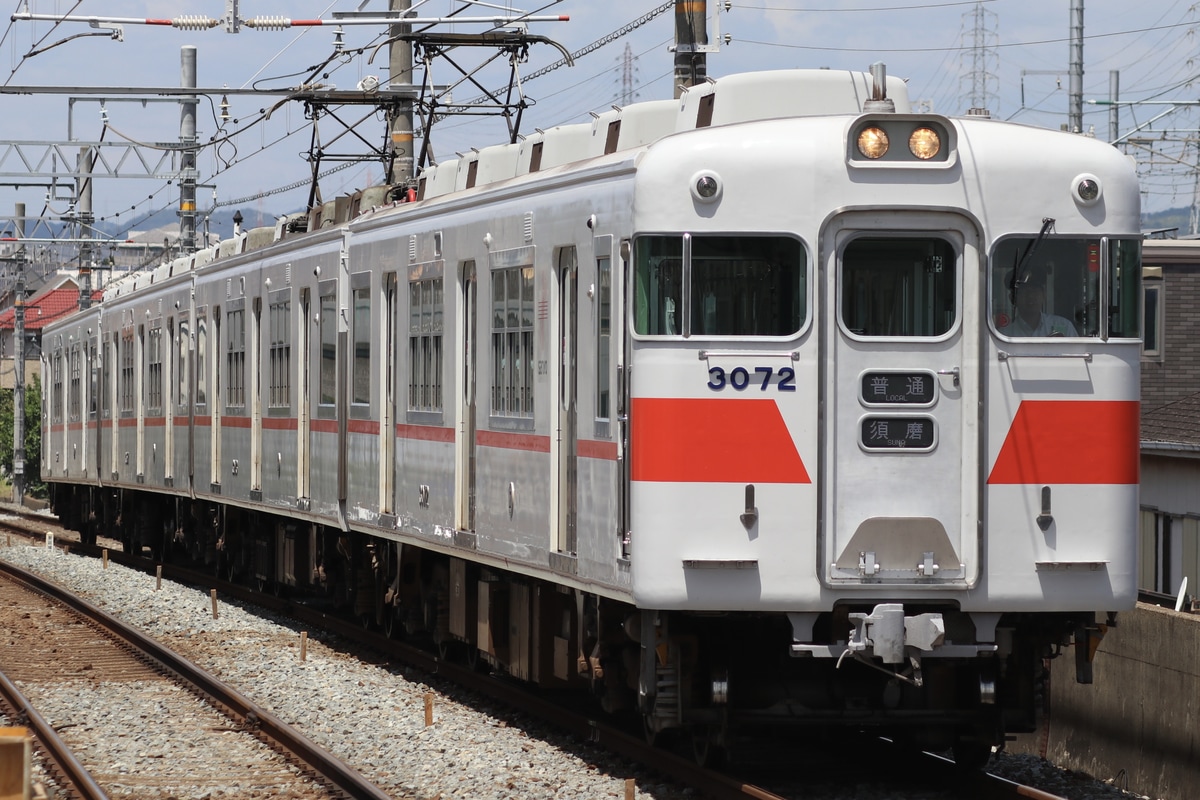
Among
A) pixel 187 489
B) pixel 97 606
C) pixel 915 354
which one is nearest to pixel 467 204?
pixel 915 354

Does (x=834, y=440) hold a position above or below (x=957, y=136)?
below

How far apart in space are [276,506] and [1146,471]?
799 cm

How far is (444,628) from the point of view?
502 inches

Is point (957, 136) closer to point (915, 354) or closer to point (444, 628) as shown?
point (915, 354)

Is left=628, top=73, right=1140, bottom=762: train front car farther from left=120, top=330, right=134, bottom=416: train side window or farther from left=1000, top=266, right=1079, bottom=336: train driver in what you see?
left=120, top=330, right=134, bottom=416: train side window

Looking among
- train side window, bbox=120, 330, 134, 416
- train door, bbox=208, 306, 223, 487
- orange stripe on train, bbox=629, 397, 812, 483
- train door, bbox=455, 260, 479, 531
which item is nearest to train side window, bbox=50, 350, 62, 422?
train side window, bbox=120, 330, 134, 416

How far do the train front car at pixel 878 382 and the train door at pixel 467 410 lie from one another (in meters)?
2.98

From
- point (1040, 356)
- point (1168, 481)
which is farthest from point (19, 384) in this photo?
point (1040, 356)

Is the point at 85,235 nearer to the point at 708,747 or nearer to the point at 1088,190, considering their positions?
the point at 708,747

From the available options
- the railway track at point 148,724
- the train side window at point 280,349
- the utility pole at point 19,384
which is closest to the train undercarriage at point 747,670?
the railway track at point 148,724

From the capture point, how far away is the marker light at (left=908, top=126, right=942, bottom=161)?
8.39 m

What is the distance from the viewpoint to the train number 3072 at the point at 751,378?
8.31 meters

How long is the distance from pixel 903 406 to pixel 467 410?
12.2 feet

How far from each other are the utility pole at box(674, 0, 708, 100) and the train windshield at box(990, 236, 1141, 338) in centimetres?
450
